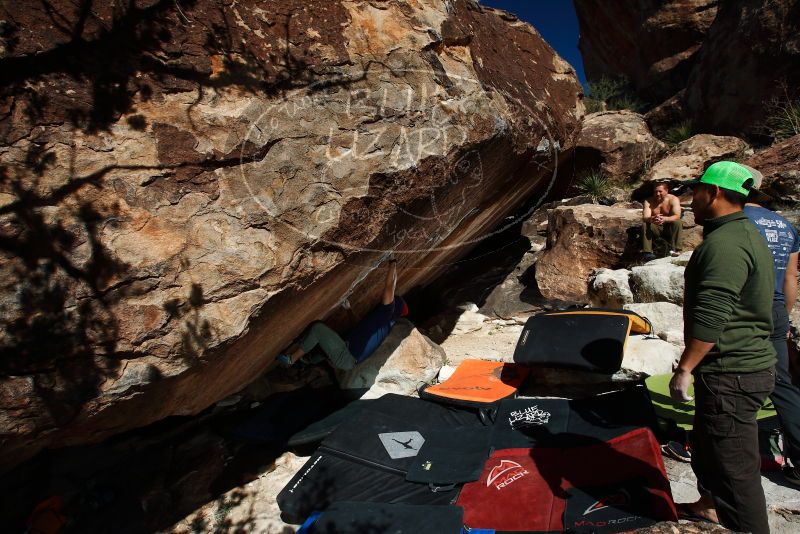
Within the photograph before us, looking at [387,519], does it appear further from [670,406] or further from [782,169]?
[782,169]

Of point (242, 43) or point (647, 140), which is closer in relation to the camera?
point (242, 43)

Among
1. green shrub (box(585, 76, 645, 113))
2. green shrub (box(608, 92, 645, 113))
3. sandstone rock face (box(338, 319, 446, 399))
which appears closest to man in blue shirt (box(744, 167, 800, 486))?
sandstone rock face (box(338, 319, 446, 399))

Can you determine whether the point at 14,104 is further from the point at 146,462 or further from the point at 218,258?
the point at 146,462

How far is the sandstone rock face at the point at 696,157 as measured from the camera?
7301 mm

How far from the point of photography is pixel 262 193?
242 centimetres

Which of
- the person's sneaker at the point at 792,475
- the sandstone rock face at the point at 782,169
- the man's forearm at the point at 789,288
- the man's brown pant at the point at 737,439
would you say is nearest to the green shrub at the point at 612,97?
the sandstone rock face at the point at 782,169

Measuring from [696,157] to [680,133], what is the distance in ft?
8.47

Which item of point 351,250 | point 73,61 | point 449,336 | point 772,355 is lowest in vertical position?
point 449,336

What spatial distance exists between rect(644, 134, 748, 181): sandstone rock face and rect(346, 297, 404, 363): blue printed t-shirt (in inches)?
226

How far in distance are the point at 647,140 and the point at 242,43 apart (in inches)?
335

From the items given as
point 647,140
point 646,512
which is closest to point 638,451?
point 646,512

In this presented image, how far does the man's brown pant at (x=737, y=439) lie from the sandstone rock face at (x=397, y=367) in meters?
2.59

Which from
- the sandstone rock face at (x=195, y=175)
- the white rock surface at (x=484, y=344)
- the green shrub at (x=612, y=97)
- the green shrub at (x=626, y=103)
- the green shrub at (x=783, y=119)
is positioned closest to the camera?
the sandstone rock face at (x=195, y=175)

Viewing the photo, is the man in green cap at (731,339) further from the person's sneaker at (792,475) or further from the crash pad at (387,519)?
the crash pad at (387,519)
